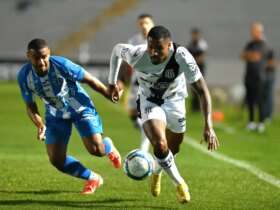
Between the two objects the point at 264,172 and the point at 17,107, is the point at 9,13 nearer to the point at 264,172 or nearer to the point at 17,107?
the point at 17,107

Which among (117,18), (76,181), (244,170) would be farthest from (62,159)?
(117,18)

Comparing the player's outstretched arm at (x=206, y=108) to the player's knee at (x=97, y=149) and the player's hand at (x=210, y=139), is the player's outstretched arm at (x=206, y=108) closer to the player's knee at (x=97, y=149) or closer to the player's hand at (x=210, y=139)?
the player's hand at (x=210, y=139)

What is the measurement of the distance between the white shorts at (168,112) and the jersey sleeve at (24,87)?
1.24 m

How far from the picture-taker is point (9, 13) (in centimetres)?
4762

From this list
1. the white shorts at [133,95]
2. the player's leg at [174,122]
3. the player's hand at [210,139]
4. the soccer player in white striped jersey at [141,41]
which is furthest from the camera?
the white shorts at [133,95]

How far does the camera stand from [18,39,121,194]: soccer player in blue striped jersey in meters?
9.85

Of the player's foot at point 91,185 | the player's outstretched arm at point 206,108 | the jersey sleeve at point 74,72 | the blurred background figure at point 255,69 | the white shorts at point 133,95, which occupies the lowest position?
the blurred background figure at point 255,69

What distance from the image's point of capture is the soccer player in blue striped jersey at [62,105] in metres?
9.85

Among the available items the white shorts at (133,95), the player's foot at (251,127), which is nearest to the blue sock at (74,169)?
the white shorts at (133,95)

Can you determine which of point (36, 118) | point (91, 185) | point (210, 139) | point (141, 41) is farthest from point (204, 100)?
point (141, 41)

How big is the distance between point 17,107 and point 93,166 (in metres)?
16.8

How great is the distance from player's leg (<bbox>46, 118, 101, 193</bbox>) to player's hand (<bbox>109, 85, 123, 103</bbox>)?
674mm

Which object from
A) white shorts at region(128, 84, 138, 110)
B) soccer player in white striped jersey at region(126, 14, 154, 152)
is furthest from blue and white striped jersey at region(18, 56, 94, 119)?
white shorts at region(128, 84, 138, 110)

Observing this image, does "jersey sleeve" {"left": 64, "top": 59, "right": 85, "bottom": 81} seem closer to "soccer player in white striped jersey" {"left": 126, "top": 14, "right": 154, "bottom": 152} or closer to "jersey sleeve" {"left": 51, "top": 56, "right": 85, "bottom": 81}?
"jersey sleeve" {"left": 51, "top": 56, "right": 85, "bottom": 81}
